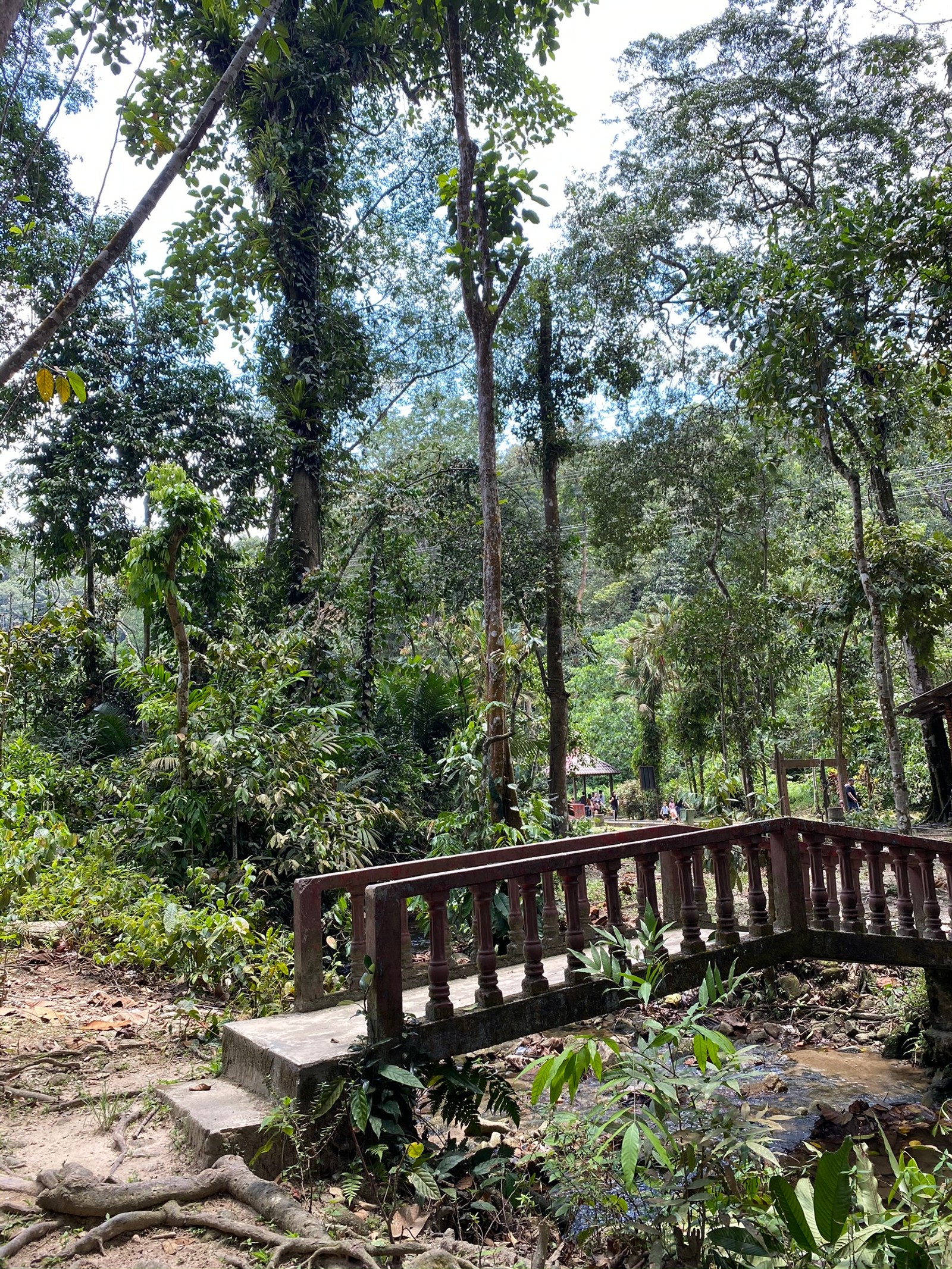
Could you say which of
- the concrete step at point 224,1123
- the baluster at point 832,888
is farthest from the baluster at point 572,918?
the baluster at point 832,888

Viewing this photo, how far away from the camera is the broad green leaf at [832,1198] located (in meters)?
2.88

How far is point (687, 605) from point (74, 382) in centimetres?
1691

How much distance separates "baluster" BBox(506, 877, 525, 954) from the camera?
18.9ft

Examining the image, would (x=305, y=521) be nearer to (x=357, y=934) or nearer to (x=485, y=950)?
(x=357, y=934)

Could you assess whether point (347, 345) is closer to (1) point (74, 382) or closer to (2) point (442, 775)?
(2) point (442, 775)

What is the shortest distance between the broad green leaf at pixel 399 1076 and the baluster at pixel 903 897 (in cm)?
439

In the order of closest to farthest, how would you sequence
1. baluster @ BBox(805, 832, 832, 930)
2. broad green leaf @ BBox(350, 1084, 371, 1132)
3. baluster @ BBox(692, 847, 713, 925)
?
broad green leaf @ BBox(350, 1084, 371, 1132)
baluster @ BBox(692, 847, 713, 925)
baluster @ BBox(805, 832, 832, 930)

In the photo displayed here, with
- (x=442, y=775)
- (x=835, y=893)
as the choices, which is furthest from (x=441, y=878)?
Answer: (x=442, y=775)

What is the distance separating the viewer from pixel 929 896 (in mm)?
6969

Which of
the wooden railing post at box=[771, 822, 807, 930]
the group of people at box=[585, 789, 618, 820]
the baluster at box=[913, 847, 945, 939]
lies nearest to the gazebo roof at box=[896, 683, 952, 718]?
the baluster at box=[913, 847, 945, 939]

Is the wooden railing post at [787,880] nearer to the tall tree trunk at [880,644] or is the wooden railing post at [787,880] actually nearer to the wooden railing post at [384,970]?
the wooden railing post at [384,970]

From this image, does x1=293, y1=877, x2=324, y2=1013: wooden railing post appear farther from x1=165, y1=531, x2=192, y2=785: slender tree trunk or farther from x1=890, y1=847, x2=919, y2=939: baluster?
x1=890, y1=847, x2=919, y2=939: baluster

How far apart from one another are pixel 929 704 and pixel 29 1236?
14.4 metres

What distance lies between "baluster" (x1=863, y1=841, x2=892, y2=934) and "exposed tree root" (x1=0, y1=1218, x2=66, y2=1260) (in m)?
5.66
